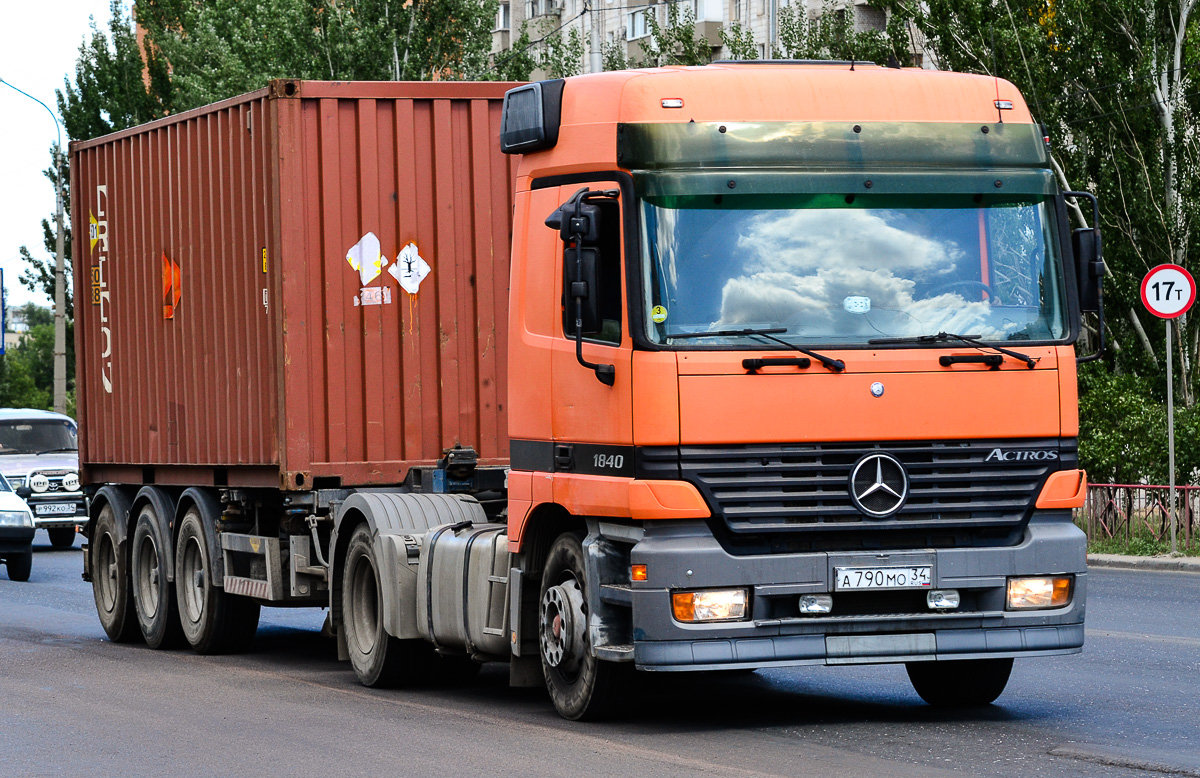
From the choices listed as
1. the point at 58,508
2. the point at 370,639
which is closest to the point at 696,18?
the point at 58,508

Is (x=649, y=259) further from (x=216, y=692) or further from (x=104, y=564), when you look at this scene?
(x=104, y=564)

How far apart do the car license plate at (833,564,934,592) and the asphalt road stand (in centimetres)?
70

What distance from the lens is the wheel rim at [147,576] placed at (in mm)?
15398

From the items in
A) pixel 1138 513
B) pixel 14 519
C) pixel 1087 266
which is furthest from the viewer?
pixel 14 519

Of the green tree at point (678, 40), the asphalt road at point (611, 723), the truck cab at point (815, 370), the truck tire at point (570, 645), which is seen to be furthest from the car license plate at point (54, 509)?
the truck cab at point (815, 370)

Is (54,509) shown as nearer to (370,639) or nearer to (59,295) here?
(59,295)

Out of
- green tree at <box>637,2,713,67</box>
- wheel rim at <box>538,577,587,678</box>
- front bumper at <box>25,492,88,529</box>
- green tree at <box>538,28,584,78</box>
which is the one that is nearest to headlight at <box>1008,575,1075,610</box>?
wheel rim at <box>538,577,587,678</box>

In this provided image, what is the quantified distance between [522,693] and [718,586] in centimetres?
280

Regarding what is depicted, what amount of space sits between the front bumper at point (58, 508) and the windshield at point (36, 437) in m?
1.61

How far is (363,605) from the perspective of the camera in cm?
1205

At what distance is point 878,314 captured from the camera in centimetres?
934

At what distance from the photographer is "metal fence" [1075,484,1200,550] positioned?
2183 cm

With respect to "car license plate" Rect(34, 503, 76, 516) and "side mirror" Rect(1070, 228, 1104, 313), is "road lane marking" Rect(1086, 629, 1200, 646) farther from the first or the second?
"car license plate" Rect(34, 503, 76, 516)

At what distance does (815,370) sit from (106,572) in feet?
29.2
